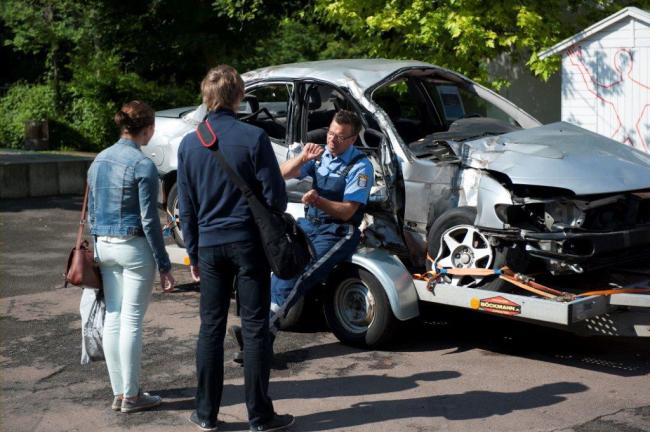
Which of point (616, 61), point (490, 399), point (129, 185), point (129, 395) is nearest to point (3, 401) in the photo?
point (129, 395)

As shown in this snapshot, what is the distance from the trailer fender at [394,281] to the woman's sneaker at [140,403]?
1.84 meters

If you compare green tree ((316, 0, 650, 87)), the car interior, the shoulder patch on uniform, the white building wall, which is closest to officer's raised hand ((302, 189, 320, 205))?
the shoulder patch on uniform

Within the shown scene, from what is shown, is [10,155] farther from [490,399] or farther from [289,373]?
[490,399]

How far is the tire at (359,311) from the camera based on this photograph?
703 cm

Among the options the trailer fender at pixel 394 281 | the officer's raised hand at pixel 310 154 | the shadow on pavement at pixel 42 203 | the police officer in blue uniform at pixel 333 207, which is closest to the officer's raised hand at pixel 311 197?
the police officer in blue uniform at pixel 333 207

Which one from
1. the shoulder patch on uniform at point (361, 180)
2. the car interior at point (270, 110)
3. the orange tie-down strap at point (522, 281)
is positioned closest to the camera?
the orange tie-down strap at point (522, 281)

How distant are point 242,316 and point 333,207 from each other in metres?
1.50

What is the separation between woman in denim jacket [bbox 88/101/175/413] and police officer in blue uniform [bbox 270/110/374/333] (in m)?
1.15

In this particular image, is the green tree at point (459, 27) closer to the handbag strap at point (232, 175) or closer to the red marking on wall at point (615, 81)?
the red marking on wall at point (615, 81)

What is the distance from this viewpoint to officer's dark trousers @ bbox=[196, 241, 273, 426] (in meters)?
5.23

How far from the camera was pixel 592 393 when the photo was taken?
622 cm

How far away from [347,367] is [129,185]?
208cm

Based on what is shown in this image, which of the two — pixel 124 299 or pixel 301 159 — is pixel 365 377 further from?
pixel 124 299

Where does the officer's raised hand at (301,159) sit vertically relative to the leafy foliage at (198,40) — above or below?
below
